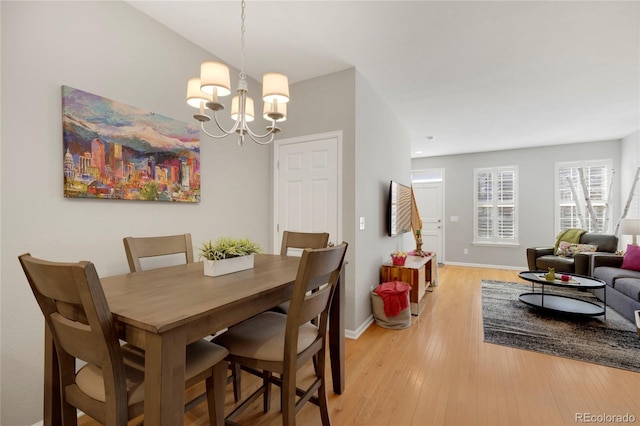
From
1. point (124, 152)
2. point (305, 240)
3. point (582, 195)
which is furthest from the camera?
point (582, 195)

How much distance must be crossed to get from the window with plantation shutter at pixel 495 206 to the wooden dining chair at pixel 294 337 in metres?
6.07

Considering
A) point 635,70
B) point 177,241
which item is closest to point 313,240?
point 177,241

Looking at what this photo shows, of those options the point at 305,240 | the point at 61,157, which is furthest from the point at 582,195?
the point at 61,157

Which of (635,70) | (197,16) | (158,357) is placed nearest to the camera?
(158,357)

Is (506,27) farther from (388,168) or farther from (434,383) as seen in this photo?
(434,383)

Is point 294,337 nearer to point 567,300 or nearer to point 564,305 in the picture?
point 564,305

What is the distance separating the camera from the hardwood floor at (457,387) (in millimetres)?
1698

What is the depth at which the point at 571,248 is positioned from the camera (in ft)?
15.4

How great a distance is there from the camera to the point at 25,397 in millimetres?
1537

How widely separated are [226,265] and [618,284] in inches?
171

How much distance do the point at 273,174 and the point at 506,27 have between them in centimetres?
253

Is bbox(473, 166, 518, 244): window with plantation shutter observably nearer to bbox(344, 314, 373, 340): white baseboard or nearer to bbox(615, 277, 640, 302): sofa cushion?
bbox(615, 277, 640, 302): sofa cushion

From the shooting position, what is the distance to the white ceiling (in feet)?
6.67

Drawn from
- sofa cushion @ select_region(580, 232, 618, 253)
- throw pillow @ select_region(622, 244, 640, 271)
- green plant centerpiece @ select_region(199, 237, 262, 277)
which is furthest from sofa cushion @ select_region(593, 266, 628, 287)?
green plant centerpiece @ select_region(199, 237, 262, 277)
